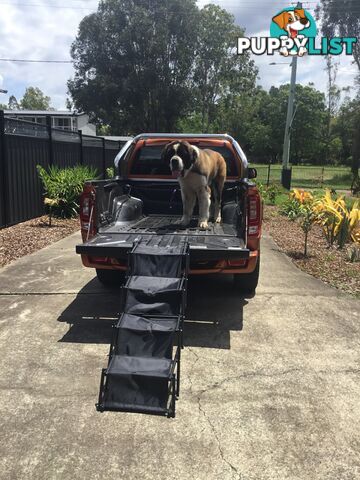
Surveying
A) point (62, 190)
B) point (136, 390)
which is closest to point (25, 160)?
point (62, 190)

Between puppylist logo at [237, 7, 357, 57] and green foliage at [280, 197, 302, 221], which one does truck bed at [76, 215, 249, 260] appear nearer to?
green foliage at [280, 197, 302, 221]

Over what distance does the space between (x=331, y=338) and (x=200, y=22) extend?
39.2 metres

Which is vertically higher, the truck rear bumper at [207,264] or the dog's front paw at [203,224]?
the dog's front paw at [203,224]

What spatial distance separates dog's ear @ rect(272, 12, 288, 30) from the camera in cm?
2432

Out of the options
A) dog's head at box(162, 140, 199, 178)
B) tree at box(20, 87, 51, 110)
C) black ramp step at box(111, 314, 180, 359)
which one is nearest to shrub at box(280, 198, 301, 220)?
A: dog's head at box(162, 140, 199, 178)

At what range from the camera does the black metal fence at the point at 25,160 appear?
9172 mm

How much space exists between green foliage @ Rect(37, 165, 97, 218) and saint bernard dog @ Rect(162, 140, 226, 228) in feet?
19.1

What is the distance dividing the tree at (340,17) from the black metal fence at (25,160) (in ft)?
91.1

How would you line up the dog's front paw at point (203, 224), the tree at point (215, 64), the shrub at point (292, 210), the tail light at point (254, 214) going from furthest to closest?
the tree at point (215, 64) → the shrub at point (292, 210) → the dog's front paw at point (203, 224) → the tail light at point (254, 214)

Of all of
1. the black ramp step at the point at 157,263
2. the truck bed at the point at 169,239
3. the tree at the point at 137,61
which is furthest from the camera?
the tree at the point at 137,61

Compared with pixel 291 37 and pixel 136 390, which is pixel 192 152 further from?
pixel 291 37

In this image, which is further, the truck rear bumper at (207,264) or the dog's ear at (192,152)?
the dog's ear at (192,152)

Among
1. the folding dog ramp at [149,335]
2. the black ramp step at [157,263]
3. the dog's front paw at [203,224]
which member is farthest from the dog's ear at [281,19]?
the black ramp step at [157,263]

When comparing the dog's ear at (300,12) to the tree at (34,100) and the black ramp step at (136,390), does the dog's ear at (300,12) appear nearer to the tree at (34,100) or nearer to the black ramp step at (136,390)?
the black ramp step at (136,390)
